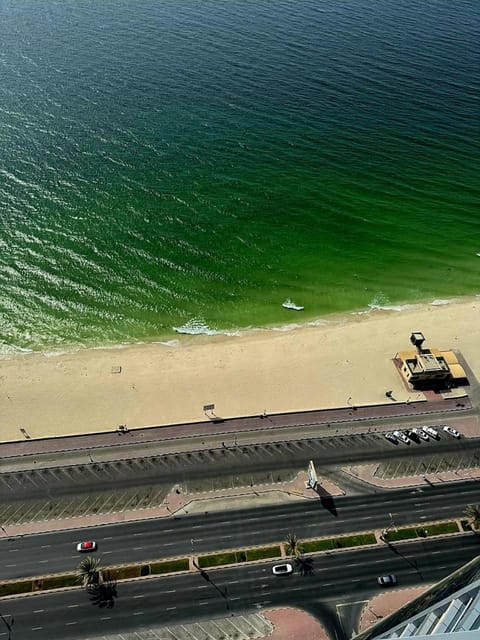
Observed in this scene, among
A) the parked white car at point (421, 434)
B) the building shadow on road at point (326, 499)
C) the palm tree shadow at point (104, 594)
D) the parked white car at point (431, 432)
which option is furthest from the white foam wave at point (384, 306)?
the palm tree shadow at point (104, 594)

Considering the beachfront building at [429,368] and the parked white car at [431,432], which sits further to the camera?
the beachfront building at [429,368]

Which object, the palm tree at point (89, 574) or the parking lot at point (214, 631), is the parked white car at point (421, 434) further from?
the palm tree at point (89, 574)

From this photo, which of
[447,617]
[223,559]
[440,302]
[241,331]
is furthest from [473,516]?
[241,331]

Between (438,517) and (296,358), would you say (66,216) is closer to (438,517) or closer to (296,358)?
(296,358)

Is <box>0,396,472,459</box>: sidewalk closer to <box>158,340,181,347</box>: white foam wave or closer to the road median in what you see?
the road median

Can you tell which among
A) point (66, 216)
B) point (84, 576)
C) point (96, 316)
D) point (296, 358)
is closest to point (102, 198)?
point (66, 216)

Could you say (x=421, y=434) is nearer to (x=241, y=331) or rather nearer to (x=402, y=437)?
(x=402, y=437)
